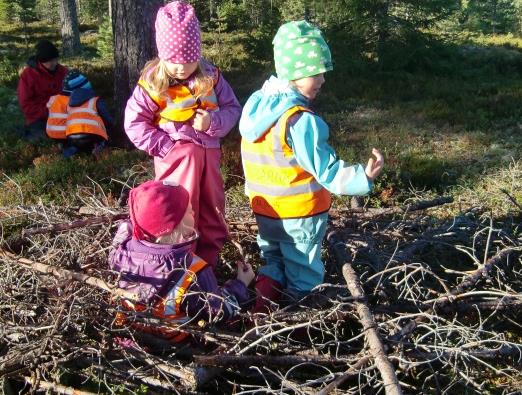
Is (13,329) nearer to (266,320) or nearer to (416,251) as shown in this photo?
(266,320)

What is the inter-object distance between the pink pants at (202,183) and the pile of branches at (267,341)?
71 centimetres

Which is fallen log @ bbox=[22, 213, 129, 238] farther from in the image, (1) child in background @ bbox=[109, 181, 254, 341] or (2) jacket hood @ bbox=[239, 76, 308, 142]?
(2) jacket hood @ bbox=[239, 76, 308, 142]

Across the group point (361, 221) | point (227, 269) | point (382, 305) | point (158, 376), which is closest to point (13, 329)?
Answer: point (158, 376)

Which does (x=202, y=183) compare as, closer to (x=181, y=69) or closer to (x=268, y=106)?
(x=181, y=69)

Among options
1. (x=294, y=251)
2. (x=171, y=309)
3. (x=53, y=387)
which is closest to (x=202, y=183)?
(x=294, y=251)

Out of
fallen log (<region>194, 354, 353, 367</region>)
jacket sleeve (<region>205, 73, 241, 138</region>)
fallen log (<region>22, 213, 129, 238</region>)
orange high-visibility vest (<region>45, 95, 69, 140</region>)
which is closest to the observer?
fallen log (<region>194, 354, 353, 367</region>)

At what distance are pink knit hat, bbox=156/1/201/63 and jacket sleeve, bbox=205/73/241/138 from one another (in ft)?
1.44

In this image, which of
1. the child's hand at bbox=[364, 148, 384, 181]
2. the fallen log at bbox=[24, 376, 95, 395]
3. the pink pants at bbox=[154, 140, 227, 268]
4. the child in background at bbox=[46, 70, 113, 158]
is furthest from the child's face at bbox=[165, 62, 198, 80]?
the child in background at bbox=[46, 70, 113, 158]

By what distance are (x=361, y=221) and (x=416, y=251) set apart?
1.80 feet

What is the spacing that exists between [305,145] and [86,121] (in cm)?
527

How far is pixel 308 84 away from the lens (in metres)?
3.48

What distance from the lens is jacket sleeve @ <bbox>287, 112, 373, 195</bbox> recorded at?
3.28 meters

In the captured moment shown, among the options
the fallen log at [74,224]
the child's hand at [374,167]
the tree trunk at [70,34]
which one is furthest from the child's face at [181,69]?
the tree trunk at [70,34]

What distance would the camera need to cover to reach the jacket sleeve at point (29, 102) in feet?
28.5
